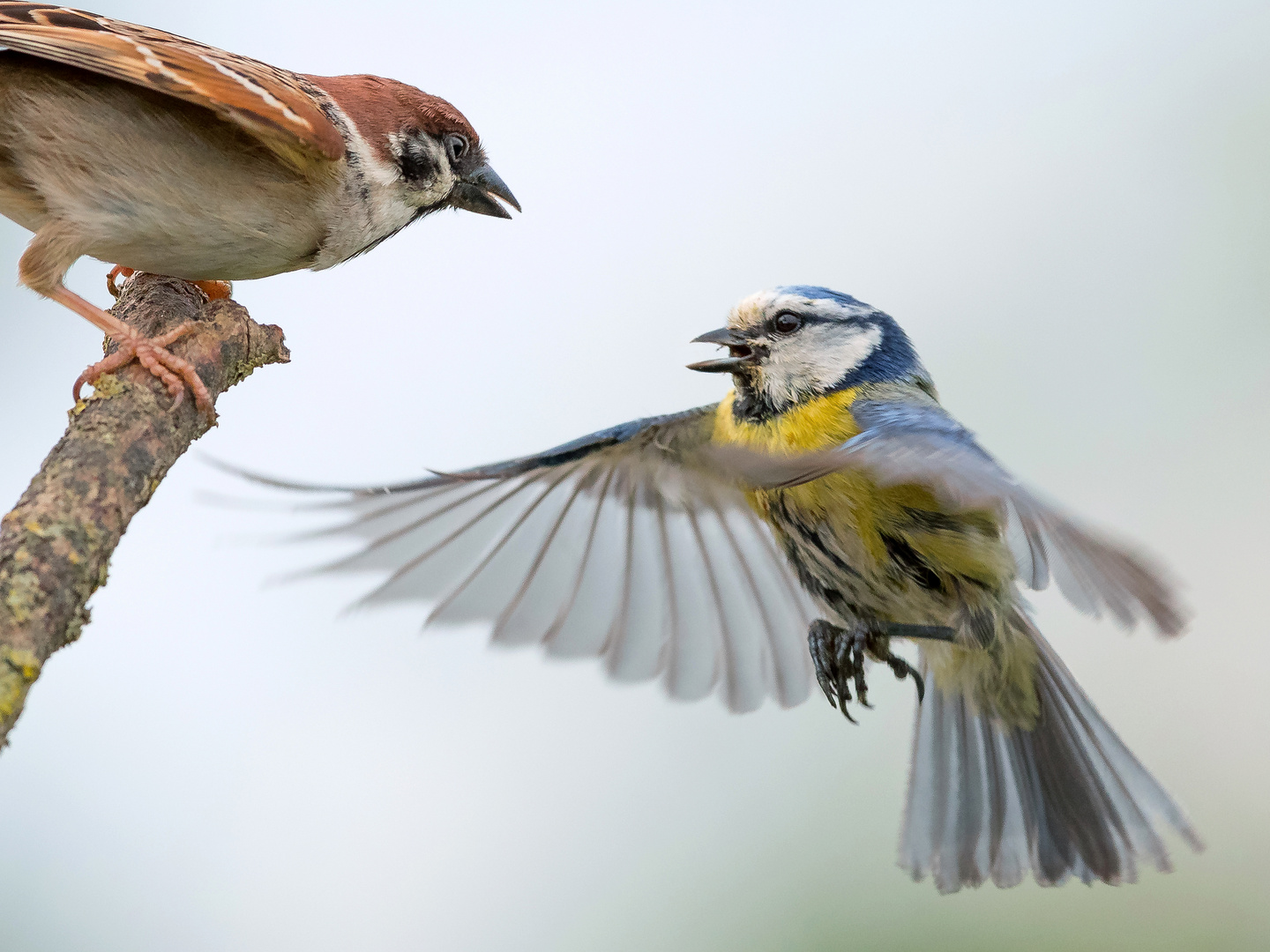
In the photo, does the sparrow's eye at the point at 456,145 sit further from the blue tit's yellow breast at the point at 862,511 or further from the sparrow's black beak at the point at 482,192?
the blue tit's yellow breast at the point at 862,511

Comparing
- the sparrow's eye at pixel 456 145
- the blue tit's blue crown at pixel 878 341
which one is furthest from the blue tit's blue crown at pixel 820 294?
the sparrow's eye at pixel 456 145

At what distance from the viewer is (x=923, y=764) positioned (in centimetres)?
313

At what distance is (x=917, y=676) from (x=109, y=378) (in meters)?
1.89

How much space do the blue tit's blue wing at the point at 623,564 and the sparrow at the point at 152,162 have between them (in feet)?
2.88

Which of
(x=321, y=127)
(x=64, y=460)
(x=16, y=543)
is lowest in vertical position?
(x=16, y=543)

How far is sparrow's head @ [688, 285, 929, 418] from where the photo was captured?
2797 millimetres

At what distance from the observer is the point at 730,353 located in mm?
2939

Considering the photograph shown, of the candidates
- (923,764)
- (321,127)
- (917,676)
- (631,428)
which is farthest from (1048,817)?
(321,127)

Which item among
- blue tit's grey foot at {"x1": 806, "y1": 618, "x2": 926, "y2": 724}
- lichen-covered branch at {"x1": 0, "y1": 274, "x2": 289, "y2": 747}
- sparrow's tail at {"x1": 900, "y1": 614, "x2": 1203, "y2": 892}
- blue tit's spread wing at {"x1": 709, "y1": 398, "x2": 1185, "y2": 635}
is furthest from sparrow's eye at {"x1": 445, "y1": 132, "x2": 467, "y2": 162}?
sparrow's tail at {"x1": 900, "y1": 614, "x2": 1203, "y2": 892}

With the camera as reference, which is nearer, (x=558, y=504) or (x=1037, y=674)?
(x=1037, y=674)

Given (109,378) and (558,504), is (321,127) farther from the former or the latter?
(558,504)

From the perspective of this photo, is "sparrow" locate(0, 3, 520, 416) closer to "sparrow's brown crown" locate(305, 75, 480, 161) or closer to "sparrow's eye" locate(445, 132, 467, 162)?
"sparrow's brown crown" locate(305, 75, 480, 161)

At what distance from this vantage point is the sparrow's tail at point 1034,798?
2936 mm

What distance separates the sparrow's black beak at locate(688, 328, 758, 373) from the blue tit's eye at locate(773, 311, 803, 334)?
0.28 ft
